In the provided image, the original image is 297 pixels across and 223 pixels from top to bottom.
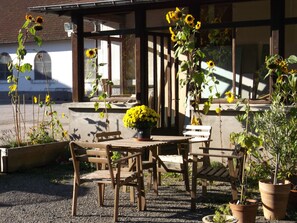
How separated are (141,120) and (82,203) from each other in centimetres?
131

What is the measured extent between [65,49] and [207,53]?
828 inches

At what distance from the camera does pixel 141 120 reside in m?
7.02

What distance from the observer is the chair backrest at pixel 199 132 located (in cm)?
802

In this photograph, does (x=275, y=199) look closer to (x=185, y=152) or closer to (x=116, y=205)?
(x=185, y=152)

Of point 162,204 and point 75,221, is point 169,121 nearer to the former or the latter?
point 162,204

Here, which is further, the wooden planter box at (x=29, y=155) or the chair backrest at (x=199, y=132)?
the wooden planter box at (x=29, y=155)

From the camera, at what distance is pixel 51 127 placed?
404 inches

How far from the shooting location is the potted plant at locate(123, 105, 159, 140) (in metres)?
7.00

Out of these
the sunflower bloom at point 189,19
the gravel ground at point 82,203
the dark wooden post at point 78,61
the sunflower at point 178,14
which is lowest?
the gravel ground at point 82,203

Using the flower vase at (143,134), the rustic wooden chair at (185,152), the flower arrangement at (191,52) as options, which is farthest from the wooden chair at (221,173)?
the flower arrangement at (191,52)

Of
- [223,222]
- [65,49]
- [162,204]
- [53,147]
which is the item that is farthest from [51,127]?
[65,49]

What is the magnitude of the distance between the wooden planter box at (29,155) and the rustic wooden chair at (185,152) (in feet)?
8.51

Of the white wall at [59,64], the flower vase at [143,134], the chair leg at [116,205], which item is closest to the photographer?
the chair leg at [116,205]

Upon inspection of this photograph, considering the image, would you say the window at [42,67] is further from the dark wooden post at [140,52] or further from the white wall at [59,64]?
the dark wooden post at [140,52]
